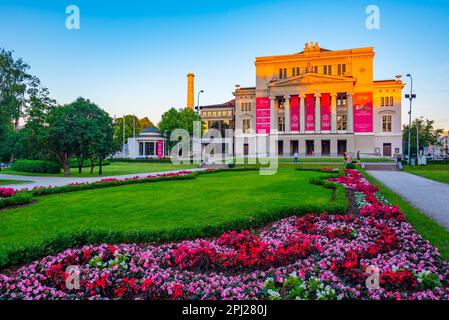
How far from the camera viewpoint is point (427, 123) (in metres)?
69.2

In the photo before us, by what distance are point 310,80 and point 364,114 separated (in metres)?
12.2

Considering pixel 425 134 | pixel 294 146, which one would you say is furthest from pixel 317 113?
pixel 425 134

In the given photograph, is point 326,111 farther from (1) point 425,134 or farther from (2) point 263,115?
(1) point 425,134

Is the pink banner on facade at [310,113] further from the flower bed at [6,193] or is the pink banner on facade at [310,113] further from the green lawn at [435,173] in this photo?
the flower bed at [6,193]

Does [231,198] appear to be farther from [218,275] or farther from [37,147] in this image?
[37,147]

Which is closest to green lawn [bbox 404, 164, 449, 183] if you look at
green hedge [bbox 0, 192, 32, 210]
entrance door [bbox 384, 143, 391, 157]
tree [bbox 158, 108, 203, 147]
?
green hedge [bbox 0, 192, 32, 210]

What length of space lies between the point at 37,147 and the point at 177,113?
3125 cm

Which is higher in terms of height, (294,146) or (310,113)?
(310,113)

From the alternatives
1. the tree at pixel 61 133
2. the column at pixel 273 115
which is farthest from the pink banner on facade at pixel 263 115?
the tree at pixel 61 133

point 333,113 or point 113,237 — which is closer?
point 113,237

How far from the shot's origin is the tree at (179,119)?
5341 centimetres

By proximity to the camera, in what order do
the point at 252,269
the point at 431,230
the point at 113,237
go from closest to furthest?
the point at 252,269 → the point at 113,237 → the point at 431,230

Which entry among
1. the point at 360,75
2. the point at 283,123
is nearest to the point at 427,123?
the point at 360,75

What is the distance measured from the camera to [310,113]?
56094 millimetres
